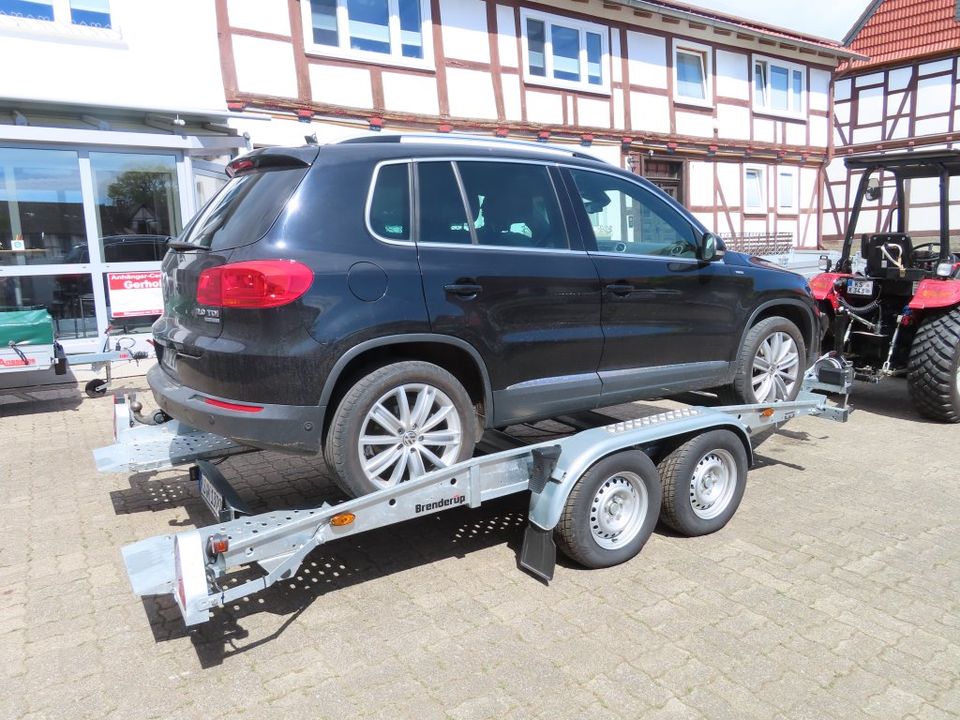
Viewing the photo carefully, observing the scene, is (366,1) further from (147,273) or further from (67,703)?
(67,703)

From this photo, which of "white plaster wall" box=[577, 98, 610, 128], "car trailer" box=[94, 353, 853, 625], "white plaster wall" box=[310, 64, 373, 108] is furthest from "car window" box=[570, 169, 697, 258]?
"white plaster wall" box=[577, 98, 610, 128]

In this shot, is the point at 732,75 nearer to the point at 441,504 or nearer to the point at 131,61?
the point at 131,61

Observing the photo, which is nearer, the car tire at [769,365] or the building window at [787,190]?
the car tire at [769,365]

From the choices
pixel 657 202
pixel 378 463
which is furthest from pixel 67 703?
pixel 657 202

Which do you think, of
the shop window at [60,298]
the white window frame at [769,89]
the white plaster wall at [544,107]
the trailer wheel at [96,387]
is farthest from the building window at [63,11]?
the white window frame at [769,89]

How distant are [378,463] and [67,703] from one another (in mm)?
1481

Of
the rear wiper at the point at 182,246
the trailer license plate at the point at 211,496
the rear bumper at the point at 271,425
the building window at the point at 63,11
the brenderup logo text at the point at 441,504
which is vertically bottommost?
the brenderup logo text at the point at 441,504

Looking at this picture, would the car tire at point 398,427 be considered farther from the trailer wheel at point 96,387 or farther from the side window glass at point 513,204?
the trailer wheel at point 96,387

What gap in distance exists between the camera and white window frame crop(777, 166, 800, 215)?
60.1 feet

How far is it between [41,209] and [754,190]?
15.6 meters

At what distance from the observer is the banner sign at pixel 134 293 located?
8703 millimetres

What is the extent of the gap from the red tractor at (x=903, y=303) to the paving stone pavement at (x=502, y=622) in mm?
1782

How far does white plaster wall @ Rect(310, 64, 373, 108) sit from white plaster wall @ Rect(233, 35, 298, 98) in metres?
0.35

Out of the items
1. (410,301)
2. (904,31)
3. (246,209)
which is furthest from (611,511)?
(904,31)
